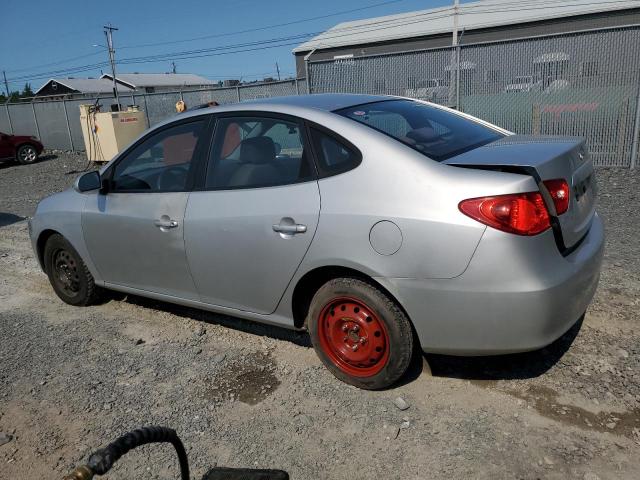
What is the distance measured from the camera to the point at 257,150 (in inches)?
139

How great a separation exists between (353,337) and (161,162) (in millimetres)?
2056

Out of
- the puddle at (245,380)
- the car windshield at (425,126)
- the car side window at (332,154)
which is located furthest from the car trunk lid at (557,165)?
the puddle at (245,380)

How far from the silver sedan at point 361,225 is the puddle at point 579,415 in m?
0.41

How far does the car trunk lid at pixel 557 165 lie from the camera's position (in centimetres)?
267

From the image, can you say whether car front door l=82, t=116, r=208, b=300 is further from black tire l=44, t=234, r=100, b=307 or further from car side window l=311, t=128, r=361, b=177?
car side window l=311, t=128, r=361, b=177

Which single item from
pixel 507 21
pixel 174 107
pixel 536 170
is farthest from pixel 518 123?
pixel 507 21

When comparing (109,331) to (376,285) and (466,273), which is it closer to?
(376,285)

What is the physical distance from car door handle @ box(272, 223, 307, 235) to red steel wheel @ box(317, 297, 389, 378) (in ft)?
1.46

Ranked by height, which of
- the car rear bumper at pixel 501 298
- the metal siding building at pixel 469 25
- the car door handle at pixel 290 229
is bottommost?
the car rear bumper at pixel 501 298

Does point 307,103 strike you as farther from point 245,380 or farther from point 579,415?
point 579,415

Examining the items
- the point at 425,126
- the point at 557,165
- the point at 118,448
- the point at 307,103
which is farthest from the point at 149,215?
the point at 118,448

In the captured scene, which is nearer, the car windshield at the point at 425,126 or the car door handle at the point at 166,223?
the car windshield at the point at 425,126

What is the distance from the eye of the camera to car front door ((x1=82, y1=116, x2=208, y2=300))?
12.3 ft

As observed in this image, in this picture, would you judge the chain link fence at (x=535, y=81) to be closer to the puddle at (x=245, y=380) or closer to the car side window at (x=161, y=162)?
the car side window at (x=161, y=162)
